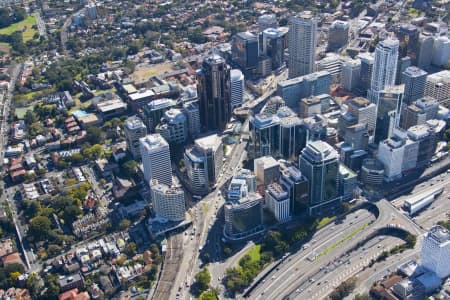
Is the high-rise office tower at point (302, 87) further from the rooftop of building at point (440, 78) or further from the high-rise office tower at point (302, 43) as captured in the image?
the rooftop of building at point (440, 78)

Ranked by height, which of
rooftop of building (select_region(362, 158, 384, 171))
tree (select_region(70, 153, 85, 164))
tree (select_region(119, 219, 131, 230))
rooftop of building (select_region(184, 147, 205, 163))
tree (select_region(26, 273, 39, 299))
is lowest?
tree (select_region(26, 273, 39, 299))

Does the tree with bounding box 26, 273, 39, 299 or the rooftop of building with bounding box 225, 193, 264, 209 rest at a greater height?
the rooftop of building with bounding box 225, 193, 264, 209

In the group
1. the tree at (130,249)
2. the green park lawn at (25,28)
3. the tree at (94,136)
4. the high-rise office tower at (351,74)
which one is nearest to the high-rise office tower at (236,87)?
the high-rise office tower at (351,74)

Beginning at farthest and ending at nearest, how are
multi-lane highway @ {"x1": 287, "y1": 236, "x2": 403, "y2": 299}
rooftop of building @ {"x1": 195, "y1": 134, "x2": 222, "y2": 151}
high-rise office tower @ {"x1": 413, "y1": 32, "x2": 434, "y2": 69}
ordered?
high-rise office tower @ {"x1": 413, "y1": 32, "x2": 434, "y2": 69}, rooftop of building @ {"x1": 195, "y1": 134, "x2": 222, "y2": 151}, multi-lane highway @ {"x1": 287, "y1": 236, "x2": 403, "y2": 299}

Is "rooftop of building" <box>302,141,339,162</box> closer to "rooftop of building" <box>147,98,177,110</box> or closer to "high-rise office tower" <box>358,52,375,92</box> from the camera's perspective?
"rooftop of building" <box>147,98,177,110</box>

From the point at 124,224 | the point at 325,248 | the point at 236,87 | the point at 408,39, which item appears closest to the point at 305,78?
the point at 236,87

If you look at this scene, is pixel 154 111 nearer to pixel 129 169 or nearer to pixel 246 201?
pixel 129 169

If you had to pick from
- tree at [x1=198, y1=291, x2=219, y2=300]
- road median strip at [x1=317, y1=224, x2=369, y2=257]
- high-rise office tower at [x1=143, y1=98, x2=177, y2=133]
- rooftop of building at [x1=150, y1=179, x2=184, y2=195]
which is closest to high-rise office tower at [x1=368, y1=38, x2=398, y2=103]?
road median strip at [x1=317, y1=224, x2=369, y2=257]
